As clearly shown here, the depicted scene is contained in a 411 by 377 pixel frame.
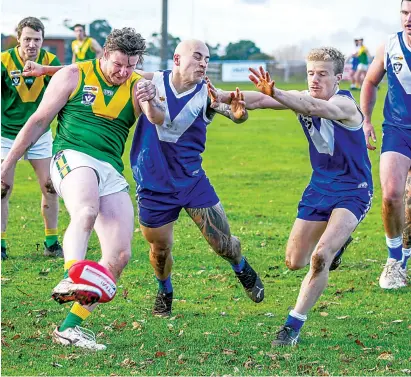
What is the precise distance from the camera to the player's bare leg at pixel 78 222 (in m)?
6.05

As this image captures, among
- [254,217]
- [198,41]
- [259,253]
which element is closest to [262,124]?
[254,217]

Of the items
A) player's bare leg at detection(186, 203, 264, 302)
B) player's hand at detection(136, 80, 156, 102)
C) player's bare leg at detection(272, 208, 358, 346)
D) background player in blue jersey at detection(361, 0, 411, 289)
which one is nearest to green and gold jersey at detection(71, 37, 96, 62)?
background player in blue jersey at detection(361, 0, 411, 289)

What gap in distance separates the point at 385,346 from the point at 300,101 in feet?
6.42

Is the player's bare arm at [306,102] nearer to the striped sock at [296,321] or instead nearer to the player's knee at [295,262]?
the player's knee at [295,262]

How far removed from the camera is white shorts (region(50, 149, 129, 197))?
272 inches

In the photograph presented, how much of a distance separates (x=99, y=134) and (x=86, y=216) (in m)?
0.86

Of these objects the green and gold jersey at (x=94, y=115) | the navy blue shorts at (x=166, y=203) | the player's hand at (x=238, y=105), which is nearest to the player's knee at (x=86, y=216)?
the green and gold jersey at (x=94, y=115)

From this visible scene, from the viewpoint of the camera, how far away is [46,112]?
7078 millimetres

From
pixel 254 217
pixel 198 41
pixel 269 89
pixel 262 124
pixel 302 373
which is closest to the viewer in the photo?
pixel 302 373

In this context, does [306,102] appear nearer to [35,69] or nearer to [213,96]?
[213,96]

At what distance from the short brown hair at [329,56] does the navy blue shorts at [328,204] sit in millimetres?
1002

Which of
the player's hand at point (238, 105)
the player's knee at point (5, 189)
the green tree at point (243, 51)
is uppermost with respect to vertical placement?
the player's hand at point (238, 105)

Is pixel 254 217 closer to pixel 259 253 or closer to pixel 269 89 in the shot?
pixel 259 253

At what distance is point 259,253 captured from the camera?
1070 cm
